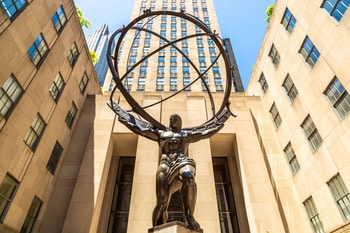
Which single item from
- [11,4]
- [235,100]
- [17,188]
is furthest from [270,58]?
[17,188]

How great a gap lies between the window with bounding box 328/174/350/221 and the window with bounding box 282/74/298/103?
20.9 ft

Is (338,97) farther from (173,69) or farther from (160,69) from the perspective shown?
(160,69)

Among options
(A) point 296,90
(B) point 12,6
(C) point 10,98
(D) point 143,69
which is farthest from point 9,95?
(D) point 143,69

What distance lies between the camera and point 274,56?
61.4ft

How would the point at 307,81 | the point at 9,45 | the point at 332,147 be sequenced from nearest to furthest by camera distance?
the point at 9,45
the point at 332,147
the point at 307,81

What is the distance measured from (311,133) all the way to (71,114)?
57.6ft

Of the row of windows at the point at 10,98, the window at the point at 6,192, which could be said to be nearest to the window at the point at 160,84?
the row of windows at the point at 10,98

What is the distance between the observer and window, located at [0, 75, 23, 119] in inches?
422

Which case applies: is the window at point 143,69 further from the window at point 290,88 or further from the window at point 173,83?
the window at point 290,88

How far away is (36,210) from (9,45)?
952cm

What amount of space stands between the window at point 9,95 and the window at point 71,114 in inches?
211

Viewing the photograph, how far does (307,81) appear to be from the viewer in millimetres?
14391

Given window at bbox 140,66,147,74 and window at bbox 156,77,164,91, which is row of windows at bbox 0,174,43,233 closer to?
window at bbox 156,77,164,91

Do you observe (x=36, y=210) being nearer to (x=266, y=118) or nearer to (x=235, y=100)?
(x=235, y=100)
